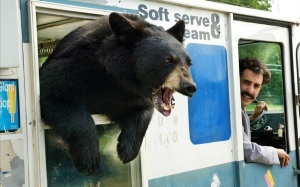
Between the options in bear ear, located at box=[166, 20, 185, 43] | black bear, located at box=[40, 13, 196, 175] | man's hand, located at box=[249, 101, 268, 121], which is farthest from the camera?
man's hand, located at box=[249, 101, 268, 121]

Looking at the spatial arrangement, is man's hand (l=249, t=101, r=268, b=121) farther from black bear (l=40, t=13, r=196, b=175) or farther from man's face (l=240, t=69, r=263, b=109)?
black bear (l=40, t=13, r=196, b=175)

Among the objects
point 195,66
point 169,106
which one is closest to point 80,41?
point 169,106

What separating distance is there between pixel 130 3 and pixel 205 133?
44.6 inches

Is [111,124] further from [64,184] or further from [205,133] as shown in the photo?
[205,133]

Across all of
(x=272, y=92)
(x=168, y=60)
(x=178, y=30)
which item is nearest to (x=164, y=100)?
(x=168, y=60)

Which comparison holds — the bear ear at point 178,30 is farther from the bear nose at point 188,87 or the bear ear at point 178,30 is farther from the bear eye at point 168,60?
the bear nose at point 188,87

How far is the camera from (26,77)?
270 cm

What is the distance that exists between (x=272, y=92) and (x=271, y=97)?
5 cm

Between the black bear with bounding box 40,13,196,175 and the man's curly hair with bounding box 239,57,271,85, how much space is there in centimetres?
181

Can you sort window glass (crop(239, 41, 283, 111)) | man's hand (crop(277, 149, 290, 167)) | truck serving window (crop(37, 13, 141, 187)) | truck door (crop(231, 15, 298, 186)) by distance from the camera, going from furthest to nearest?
window glass (crop(239, 41, 283, 111))
man's hand (crop(277, 149, 290, 167))
truck door (crop(231, 15, 298, 186))
truck serving window (crop(37, 13, 141, 187))

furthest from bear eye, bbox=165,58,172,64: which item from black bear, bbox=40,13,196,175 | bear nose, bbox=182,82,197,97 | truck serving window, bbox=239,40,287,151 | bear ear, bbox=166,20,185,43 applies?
truck serving window, bbox=239,40,287,151

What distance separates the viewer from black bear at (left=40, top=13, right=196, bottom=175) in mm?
2770

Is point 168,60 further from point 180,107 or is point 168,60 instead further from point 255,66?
point 255,66

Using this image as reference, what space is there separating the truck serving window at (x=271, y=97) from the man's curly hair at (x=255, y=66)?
4.7 inches
